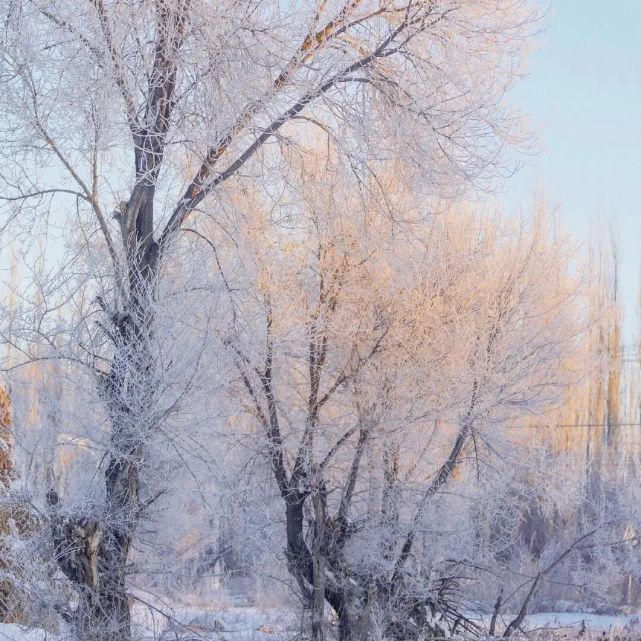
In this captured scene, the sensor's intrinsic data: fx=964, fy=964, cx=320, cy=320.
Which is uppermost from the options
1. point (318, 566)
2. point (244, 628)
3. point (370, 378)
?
point (370, 378)

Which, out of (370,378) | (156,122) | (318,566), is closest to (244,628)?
(318,566)

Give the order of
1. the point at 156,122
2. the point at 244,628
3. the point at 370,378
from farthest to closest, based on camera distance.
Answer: the point at 244,628
the point at 370,378
the point at 156,122

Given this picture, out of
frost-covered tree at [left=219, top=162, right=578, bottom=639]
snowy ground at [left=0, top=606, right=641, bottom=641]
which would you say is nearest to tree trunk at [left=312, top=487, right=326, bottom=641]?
frost-covered tree at [left=219, top=162, right=578, bottom=639]

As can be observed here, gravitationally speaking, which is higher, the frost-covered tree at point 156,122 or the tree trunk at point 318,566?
the frost-covered tree at point 156,122

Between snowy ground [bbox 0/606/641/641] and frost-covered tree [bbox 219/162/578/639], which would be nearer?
snowy ground [bbox 0/606/641/641]

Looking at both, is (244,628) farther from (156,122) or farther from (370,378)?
(156,122)

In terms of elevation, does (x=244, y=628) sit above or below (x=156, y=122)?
below

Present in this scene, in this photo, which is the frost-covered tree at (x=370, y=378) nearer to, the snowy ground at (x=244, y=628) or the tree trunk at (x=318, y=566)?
the tree trunk at (x=318, y=566)

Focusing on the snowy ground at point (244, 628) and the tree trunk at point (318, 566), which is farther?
the tree trunk at point (318, 566)

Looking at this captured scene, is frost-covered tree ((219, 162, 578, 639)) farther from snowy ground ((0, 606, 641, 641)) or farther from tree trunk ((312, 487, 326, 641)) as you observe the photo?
snowy ground ((0, 606, 641, 641))

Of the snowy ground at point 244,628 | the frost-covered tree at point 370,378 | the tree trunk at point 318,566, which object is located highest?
the frost-covered tree at point 370,378

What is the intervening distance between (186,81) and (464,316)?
4185 mm

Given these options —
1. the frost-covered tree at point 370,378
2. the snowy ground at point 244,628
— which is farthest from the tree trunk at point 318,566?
the snowy ground at point 244,628

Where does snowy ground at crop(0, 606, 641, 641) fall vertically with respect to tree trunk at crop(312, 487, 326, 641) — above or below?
below
